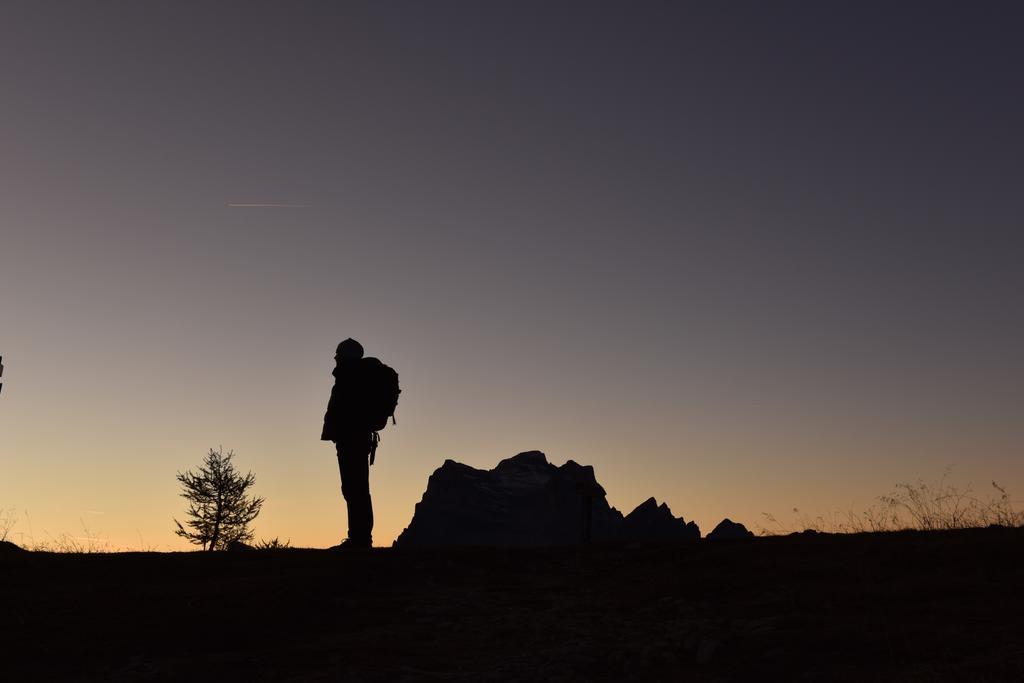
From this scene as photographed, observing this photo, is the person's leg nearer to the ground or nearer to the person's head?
the person's head

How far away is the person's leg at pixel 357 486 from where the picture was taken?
13.4m

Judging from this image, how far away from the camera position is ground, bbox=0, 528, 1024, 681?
6.59 m

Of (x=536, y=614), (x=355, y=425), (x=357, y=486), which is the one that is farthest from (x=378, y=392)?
(x=536, y=614)

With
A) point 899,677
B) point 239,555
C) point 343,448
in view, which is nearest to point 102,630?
point 239,555

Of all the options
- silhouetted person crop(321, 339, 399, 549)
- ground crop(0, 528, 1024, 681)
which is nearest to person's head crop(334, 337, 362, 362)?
silhouetted person crop(321, 339, 399, 549)

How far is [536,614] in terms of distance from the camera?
845 cm

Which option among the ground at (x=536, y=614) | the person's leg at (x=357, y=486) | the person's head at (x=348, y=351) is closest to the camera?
the ground at (x=536, y=614)

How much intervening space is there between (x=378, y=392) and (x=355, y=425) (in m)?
0.61

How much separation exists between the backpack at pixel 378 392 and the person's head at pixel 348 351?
0.23 meters

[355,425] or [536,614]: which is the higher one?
[355,425]

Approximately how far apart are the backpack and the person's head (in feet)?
0.76

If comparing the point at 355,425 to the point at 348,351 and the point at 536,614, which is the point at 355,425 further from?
Result: the point at 536,614

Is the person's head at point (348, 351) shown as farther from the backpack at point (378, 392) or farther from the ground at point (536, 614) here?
the ground at point (536, 614)

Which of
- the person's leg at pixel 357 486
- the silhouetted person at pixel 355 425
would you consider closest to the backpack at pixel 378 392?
the silhouetted person at pixel 355 425
